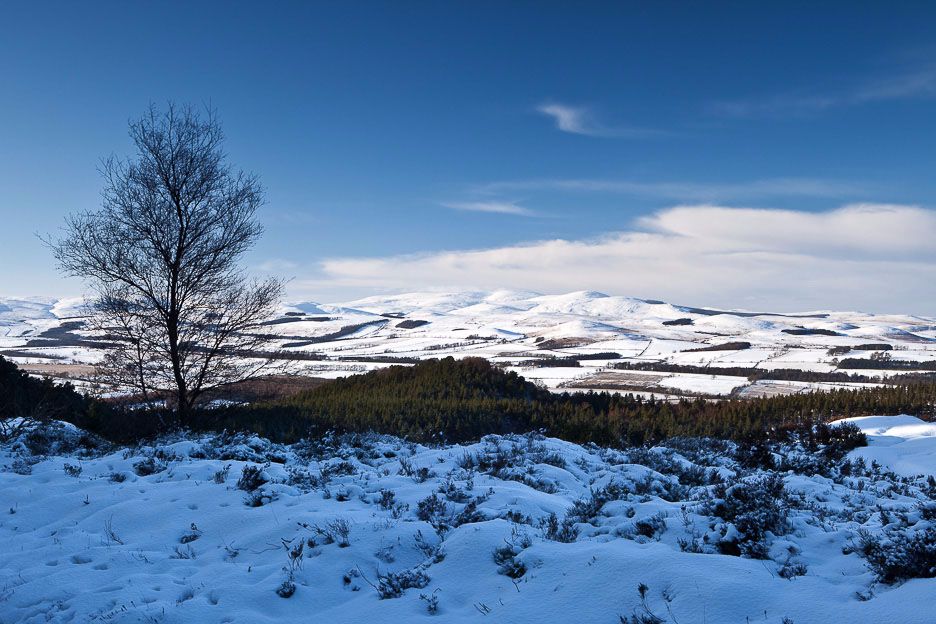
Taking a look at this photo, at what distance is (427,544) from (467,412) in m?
16.8

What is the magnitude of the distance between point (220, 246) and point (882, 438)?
2068 cm

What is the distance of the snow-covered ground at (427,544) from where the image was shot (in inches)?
164

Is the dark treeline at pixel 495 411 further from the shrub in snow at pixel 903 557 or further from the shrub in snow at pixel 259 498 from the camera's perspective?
the shrub in snow at pixel 903 557

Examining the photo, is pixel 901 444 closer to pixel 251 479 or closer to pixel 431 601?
pixel 431 601

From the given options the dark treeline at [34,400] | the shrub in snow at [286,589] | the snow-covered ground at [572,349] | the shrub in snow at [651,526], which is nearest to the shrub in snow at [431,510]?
the shrub in snow at [286,589]

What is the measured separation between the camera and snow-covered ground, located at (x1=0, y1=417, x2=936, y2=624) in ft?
13.7

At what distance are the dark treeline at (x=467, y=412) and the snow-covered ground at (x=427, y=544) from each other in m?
6.14

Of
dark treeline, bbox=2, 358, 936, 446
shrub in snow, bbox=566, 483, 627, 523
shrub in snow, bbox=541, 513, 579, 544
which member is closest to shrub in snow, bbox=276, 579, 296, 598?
shrub in snow, bbox=541, 513, 579, 544

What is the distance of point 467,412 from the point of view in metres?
22.2

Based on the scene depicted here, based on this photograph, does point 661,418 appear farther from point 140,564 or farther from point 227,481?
point 140,564

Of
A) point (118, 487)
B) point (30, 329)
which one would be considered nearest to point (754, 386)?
point (118, 487)

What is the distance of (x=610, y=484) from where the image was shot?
8.12 m

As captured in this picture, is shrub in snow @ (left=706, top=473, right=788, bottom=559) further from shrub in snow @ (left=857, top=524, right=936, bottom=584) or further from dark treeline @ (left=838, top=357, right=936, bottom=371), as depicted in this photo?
dark treeline @ (left=838, top=357, right=936, bottom=371)

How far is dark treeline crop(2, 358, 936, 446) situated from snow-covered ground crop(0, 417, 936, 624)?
20.2 ft
